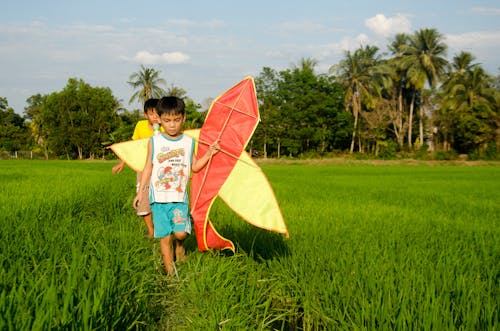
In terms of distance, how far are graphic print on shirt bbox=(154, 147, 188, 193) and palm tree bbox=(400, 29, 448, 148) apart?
33.6 metres

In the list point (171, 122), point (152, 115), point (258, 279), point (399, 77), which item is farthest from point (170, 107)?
point (399, 77)

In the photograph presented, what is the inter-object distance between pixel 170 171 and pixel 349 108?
37918mm

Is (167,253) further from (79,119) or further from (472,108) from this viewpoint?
(79,119)

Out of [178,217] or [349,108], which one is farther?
[349,108]

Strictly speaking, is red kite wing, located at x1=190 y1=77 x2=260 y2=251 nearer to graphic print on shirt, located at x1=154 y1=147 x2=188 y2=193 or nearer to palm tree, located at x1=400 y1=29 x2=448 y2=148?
graphic print on shirt, located at x1=154 y1=147 x2=188 y2=193

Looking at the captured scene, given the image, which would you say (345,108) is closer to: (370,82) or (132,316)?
(370,82)

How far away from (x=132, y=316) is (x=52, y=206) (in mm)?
2808

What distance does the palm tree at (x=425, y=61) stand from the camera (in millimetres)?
33844

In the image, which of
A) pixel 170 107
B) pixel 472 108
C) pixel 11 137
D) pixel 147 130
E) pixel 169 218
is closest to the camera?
pixel 170 107

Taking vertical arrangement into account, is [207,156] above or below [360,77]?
below

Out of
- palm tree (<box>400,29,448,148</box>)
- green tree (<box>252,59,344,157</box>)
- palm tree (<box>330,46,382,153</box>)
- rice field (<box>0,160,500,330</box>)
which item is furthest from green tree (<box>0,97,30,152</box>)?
rice field (<box>0,160,500,330</box>)

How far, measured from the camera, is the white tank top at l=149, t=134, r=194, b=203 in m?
2.78

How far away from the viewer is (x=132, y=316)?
1960 millimetres

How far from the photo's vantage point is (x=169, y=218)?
283cm
